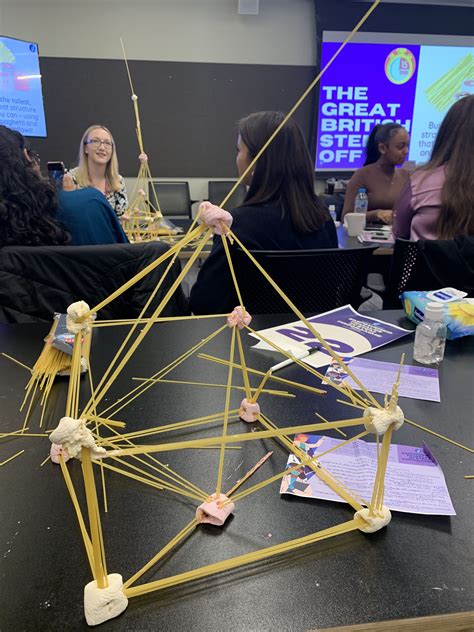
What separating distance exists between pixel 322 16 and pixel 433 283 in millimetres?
3983

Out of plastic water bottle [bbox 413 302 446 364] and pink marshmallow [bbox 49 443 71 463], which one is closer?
pink marshmallow [bbox 49 443 71 463]

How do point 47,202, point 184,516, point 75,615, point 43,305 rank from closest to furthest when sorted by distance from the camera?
point 75,615
point 184,516
point 43,305
point 47,202

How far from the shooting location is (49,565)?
525 millimetres

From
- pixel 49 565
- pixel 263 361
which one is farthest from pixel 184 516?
pixel 263 361

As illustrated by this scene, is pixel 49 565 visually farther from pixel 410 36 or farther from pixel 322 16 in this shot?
pixel 410 36

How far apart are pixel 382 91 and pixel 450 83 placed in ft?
2.48

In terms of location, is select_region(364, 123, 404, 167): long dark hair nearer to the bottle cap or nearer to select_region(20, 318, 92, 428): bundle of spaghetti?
the bottle cap

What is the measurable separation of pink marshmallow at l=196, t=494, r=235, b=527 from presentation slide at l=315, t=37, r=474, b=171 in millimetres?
4752

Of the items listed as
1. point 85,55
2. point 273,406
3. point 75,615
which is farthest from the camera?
point 85,55

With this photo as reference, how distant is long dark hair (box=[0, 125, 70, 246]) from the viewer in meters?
1.59

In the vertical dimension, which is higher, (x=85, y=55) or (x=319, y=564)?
(x=85, y=55)

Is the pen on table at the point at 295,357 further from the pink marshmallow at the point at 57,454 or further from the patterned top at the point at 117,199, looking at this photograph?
the patterned top at the point at 117,199

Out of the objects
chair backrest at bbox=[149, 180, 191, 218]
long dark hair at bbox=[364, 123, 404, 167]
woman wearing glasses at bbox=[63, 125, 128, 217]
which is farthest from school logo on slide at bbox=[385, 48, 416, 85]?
woman wearing glasses at bbox=[63, 125, 128, 217]

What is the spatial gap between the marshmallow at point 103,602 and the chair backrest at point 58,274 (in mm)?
1072
